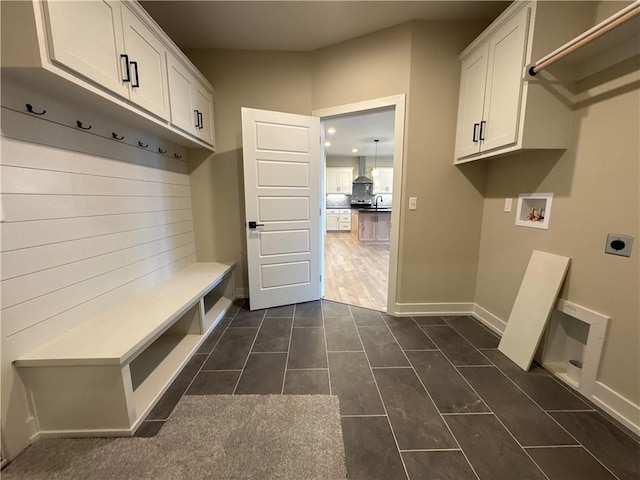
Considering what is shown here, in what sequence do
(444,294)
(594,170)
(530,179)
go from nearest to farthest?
(594,170), (530,179), (444,294)

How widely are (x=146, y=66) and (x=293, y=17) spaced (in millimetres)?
1342

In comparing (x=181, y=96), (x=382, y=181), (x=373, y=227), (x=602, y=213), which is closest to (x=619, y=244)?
(x=602, y=213)

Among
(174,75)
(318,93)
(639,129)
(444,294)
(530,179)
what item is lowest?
(444,294)

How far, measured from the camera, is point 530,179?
6.39 feet

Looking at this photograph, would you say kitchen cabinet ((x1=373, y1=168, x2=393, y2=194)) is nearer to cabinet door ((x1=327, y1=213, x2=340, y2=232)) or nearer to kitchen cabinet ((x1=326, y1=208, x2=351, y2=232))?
kitchen cabinet ((x1=326, y1=208, x2=351, y2=232))

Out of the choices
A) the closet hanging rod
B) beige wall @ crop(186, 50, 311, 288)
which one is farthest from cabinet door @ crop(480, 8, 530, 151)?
beige wall @ crop(186, 50, 311, 288)

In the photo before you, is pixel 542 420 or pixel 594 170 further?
pixel 594 170

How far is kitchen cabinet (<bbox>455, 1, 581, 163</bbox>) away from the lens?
5.13ft

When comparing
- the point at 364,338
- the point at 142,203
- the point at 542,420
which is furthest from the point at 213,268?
the point at 542,420

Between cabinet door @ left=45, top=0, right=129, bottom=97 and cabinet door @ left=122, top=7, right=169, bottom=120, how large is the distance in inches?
3.1

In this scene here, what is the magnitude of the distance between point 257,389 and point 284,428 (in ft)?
1.18

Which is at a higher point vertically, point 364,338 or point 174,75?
point 174,75

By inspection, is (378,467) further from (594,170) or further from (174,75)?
(174,75)

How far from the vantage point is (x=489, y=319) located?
2414 millimetres
